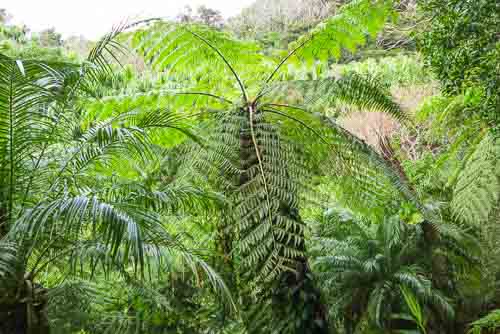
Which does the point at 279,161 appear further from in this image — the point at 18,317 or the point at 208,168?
the point at 18,317

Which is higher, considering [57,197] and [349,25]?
[349,25]

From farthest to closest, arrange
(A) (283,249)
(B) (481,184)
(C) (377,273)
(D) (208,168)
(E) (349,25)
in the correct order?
(C) (377,273) < (B) (481,184) < (E) (349,25) < (D) (208,168) < (A) (283,249)

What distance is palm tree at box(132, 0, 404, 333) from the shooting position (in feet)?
7.48

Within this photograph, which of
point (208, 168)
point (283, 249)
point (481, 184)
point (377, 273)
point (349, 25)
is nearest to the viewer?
point (283, 249)

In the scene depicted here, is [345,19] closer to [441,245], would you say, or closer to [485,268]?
[441,245]

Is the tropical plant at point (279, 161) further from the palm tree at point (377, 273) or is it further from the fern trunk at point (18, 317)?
the palm tree at point (377, 273)

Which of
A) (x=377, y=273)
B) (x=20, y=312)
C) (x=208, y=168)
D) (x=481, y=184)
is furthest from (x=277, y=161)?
(x=377, y=273)

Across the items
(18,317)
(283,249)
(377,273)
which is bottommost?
(377,273)

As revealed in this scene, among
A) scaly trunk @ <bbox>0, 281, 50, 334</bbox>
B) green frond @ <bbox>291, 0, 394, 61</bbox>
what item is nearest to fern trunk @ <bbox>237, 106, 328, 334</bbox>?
green frond @ <bbox>291, 0, 394, 61</bbox>

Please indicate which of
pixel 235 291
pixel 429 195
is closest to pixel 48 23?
pixel 429 195

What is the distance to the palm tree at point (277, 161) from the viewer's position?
2.28 meters

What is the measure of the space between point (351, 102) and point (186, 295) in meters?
2.33

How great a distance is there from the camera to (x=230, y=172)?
2.42m

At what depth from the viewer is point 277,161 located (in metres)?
2.39
